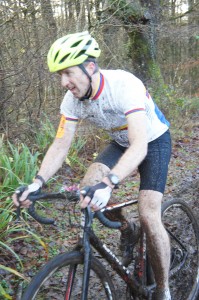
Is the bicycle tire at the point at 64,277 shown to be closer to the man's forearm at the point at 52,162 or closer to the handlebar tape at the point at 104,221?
the handlebar tape at the point at 104,221

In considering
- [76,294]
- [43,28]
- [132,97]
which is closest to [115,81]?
[132,97]

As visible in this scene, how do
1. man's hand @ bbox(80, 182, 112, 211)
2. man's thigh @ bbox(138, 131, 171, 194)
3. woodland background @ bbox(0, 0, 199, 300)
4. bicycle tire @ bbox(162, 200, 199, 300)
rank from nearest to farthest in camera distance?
1. man's hand @ bbox(80, 182, 112, 211)
2. man's thigh @ bbox(138, 131, 171, 194)
3. bicycle tire @ bbox(162, 200, 199, 300)
4. woodland background @ bbox(0, 0, 199, 300)

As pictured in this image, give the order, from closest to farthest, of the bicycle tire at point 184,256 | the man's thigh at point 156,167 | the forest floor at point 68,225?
the man's thigh at point 156,167 → the bicycle tire at point 184,256 → the forest floor at point 68,225

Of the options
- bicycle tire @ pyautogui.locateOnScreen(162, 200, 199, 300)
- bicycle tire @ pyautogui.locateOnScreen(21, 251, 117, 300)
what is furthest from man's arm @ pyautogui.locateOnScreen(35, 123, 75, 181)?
bicycle tire @ pyautogui.locateOnScreen(162, 200, 199, 300)

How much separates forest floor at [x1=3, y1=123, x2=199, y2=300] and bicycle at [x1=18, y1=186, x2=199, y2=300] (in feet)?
0.79

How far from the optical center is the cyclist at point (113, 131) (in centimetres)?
273

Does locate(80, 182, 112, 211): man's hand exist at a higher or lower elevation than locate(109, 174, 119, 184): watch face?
lower

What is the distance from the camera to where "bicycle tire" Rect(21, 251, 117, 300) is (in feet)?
7.97

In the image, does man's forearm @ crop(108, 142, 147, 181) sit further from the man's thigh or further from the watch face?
the man's thigh

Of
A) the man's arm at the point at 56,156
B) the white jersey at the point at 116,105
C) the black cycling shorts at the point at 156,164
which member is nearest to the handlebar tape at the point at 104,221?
the man's arm at the point at 56,156

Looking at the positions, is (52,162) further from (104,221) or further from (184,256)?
(184,256)

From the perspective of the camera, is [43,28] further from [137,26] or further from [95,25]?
[137,26]

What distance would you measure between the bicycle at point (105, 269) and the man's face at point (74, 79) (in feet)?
2.78

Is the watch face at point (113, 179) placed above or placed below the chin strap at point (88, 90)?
below
